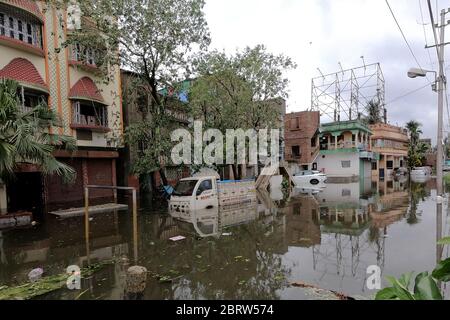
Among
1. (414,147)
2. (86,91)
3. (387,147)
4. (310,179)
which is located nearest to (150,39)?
(86,91)

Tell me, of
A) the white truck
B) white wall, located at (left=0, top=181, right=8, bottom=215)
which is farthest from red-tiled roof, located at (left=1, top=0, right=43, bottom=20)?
the white truck

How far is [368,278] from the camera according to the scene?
17.3 ft

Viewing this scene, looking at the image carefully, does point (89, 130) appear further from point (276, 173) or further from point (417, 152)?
point (417, 152)

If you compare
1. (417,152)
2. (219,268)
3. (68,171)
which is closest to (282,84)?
(68,171)

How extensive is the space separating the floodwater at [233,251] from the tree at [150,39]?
12.8 ft

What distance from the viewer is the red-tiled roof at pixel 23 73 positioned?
483 inches

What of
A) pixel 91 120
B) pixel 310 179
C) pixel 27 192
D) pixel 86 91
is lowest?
pixel 310 179

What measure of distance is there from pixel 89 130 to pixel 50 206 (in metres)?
4.47

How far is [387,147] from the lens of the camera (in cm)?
3928

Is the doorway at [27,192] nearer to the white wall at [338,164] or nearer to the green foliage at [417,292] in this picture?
the green foliage at [417,292]

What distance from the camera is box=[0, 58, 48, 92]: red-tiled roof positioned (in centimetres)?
1227

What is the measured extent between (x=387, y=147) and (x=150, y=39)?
1475 inches

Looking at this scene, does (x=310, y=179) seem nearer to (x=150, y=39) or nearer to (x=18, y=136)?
(x=150, y=39)

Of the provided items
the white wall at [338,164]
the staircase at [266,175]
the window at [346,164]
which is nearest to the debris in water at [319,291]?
the staircase at [266,175]
